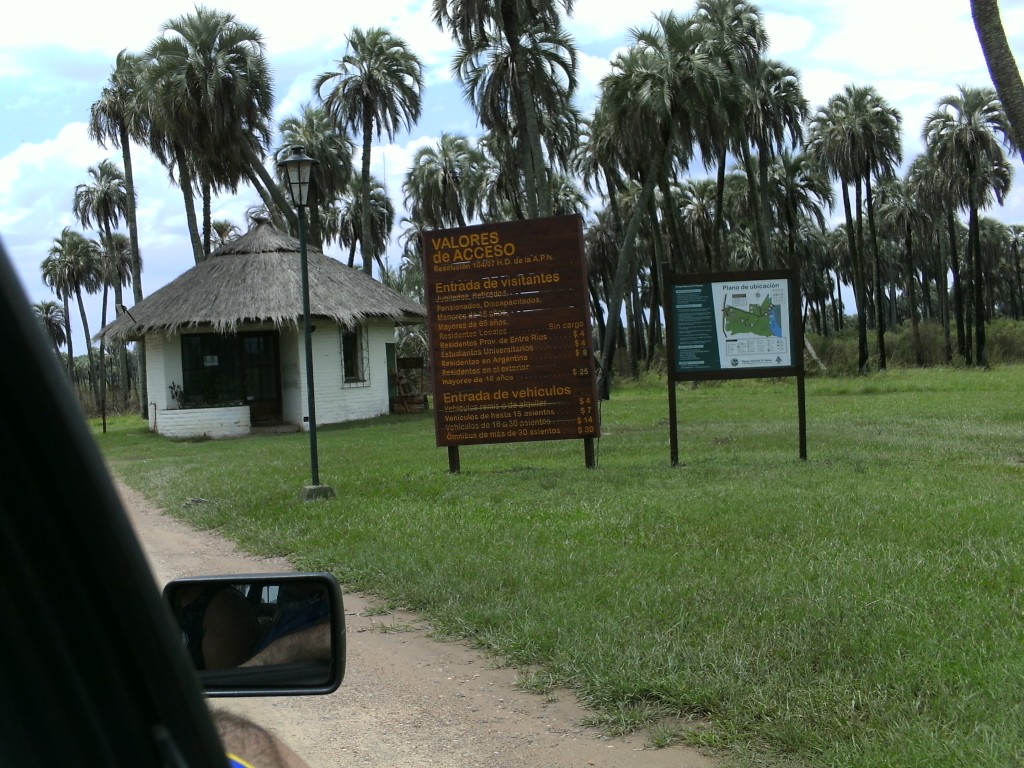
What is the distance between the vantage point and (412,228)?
2170 inches

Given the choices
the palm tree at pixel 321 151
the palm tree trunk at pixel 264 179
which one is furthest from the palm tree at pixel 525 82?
the palm tree at pixel 321 151

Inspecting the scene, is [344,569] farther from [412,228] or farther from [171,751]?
[412,228]

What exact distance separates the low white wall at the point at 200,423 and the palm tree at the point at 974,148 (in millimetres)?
29177

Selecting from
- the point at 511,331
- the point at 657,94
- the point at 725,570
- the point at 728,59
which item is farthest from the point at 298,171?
the point at 728,59

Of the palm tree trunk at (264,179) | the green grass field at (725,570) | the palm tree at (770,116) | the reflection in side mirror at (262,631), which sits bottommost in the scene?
the green grass field at (725,570)

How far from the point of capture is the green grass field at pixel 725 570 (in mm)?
4430

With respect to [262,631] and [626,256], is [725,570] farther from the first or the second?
[626,256]

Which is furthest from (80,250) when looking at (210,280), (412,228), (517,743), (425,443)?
(517,743)

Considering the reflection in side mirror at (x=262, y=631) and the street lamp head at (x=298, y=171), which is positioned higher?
the street lamp head at (x=298, y=171)

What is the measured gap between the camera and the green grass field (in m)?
4.43

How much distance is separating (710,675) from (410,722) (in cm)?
147

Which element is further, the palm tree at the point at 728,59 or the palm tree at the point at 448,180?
the palm tree at the point at 448,180

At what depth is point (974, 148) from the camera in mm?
39812

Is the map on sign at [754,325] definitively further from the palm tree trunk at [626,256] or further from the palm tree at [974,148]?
the palm tree at [974,148]
